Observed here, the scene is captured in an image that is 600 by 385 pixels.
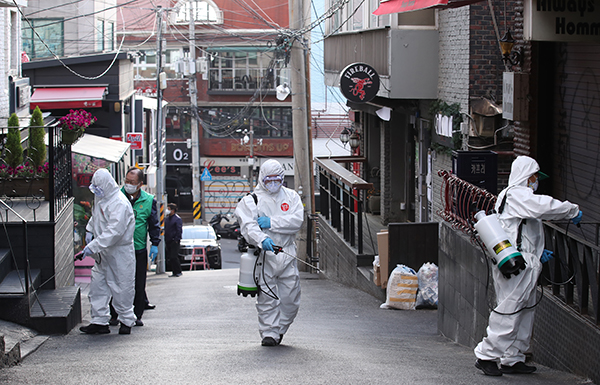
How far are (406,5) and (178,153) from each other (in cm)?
3447

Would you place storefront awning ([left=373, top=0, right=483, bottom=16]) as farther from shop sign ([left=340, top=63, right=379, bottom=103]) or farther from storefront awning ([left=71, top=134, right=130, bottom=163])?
storefront awning ([left=71, top=134, right=130, bottom=163])

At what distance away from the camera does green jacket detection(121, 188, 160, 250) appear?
8.44 m

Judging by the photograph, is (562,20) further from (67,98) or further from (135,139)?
(135,139)

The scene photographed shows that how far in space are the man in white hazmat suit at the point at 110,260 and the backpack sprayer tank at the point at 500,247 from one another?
3672 millimetres

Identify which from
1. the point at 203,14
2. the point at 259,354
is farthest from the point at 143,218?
the point at 203,14

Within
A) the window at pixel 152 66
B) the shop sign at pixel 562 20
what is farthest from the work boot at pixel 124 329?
the window at pixel 152 66

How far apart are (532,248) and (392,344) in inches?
96.5

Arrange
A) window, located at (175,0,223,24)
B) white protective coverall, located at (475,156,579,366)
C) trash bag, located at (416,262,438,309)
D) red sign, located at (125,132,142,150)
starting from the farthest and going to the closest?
window, located at (175,0,223,24) < red sign, located at (125,132,142,150) < trash bag, located at (416,262,438,309) < white protective coverall, located at (475,156,579,366)

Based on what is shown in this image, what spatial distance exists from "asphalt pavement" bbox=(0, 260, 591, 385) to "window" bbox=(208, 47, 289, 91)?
107 ft

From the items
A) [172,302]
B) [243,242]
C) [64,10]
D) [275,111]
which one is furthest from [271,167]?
[275,111]

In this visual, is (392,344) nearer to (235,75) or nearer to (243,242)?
(243,242)

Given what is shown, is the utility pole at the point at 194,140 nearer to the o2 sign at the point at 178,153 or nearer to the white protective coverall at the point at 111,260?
the o2 sign at the point at 178,153

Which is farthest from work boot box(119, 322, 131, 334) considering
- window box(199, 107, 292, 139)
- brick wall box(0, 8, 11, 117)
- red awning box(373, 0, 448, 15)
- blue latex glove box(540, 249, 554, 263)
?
window box(199, 107, 292, 139)

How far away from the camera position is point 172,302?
1184cm
